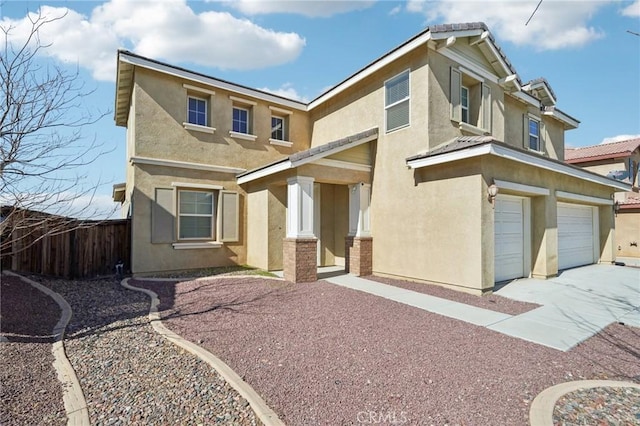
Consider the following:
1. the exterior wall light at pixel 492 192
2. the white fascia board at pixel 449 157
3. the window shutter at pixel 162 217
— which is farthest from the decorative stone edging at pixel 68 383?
the exterior wall light at pixel 492 192

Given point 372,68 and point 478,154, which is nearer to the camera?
point 478,154

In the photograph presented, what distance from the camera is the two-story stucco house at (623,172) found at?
1886cm

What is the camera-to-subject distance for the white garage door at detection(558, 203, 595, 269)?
1264 centimetres

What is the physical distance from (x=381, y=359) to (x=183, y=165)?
979cm

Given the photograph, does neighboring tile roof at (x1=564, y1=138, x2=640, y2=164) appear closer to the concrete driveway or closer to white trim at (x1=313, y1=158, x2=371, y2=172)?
the concrete driveway

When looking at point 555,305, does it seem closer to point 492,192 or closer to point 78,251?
point 492,192

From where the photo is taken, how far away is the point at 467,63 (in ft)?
35.9

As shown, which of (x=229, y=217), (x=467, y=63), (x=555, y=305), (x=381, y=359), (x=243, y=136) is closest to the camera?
(x=381, y=359)

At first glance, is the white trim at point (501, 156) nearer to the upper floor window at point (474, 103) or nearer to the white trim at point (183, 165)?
the upper floor window at point (474, 103)

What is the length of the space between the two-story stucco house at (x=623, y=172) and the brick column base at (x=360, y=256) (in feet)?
50.4

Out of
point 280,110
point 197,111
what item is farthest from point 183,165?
point 280,110

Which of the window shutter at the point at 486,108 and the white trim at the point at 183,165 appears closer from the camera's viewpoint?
the white trim at the point at 183,165

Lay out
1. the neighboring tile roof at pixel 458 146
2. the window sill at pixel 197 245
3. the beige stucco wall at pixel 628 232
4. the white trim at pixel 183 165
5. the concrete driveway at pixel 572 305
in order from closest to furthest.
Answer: the concrete driveway at pixel 572 305, the neighboring tile roof at pixel 458 146, the white trim at pixel 183 165, the window sill at pixel 197 245, the beige stucco wall at pixel 628 232

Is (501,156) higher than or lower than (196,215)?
higher
